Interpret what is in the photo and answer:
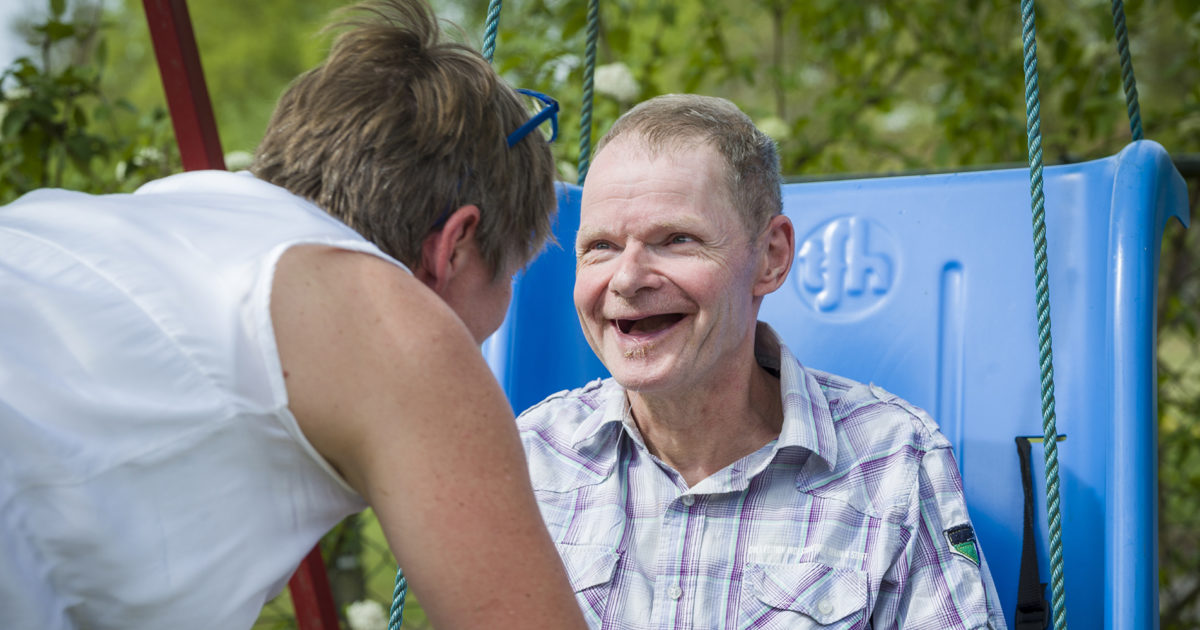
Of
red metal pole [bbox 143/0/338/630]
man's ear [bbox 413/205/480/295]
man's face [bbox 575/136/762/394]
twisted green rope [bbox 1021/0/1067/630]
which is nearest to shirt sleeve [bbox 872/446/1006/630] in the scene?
twisted green rope [bbox 1021/0/1067/630]

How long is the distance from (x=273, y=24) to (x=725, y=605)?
38.6 ft

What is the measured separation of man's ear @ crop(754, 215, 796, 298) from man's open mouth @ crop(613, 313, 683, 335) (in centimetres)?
17

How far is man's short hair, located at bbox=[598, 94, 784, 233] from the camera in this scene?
6.17ft

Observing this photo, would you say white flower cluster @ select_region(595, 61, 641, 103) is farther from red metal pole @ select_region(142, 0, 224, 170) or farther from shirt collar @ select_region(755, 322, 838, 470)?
shirt collar @ select_region(755, 322, 838, 470)

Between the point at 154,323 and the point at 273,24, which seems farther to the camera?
the point at 273,24

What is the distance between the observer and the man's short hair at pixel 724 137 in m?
1.88

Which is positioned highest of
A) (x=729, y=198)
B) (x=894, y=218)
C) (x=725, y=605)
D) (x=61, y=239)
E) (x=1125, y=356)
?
(x=61, y=239)

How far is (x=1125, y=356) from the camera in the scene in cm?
194

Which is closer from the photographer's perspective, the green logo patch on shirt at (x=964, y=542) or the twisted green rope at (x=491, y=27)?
the green logo patch on shirt at (x=964, y=542)

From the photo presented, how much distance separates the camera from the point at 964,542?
171 centimetres

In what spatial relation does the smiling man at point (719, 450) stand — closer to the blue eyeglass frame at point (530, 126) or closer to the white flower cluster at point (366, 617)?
the blue eyeglass frame at point (530, 126)

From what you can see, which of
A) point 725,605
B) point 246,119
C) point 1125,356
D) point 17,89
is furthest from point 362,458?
point 246,119

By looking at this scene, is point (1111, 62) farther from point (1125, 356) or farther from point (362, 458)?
point (362, 458)

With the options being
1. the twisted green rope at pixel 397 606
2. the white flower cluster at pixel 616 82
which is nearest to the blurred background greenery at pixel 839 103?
the white flower cluster at pixel 616 82
